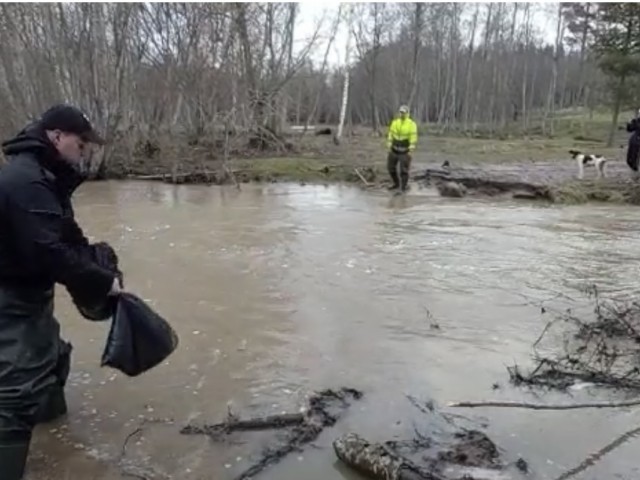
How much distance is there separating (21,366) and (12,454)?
16.4 inches

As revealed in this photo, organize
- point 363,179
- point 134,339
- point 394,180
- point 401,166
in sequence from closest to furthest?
point 134,339 → point 401,166 → point 394,180 → point 363,179

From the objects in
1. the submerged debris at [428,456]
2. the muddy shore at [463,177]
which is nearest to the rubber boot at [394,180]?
the muddy shore at [463,177]

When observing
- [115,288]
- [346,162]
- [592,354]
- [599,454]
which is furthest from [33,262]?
[346,162]

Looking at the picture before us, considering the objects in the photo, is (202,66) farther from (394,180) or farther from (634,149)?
(634,149)

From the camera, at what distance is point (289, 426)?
448 cm

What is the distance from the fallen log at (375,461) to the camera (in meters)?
3.72

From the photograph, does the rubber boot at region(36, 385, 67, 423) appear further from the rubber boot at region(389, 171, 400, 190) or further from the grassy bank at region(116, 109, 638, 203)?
the grassy bank at region(116, 109, 638, 203)

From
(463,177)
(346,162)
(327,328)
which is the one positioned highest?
(327,328)

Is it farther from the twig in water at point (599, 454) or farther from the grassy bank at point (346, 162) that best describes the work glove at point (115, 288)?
the grassy bank at point (346, 162)

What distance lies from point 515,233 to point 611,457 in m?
8.08

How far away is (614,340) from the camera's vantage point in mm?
6082

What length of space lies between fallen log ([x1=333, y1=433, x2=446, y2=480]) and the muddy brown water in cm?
10

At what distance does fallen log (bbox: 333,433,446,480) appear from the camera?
3.72 metres

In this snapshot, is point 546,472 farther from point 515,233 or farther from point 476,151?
point 476,151
